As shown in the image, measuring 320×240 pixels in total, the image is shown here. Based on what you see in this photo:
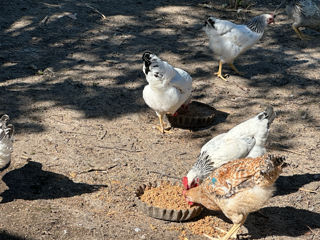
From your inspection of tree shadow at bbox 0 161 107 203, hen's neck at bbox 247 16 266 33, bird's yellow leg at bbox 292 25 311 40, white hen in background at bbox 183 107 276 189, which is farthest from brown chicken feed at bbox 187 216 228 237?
bird's yellow leg at bbox 292 25 311 40

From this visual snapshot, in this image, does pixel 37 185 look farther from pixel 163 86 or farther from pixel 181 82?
pixel 181 82

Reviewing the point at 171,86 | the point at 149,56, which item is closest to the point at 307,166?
the point at 171,86

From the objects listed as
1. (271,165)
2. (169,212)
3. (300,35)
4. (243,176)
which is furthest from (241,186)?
(300,35)

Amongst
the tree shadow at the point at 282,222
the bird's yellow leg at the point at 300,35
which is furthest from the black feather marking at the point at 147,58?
the bird's yellow leg at the point at 300,35

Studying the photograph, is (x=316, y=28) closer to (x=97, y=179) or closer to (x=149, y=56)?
(x=149, y=56)

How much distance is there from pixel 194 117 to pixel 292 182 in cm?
174

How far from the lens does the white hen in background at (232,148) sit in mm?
5758

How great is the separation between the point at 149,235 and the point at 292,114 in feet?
12.7

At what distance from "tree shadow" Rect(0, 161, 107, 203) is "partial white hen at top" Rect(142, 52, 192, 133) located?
1.71 metres

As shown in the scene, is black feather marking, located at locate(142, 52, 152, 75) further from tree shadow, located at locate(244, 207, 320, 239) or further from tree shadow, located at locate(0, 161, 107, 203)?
tree shadow, located at locate(244, 207, 320, 239)

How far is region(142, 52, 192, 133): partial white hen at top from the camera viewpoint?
6723 mm

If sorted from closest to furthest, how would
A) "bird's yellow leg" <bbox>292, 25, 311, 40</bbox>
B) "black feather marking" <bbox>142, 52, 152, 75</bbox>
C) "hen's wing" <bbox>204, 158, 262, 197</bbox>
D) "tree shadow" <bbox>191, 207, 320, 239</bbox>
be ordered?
1. "hen's wing" <bbox>204, 158, 262, 197</bbox>
2. "tree shadow" <bbox>191, 207, 320, 239</bbox>
3. "black feather marking" <bbox>142, 52, 152, 75</bbox>
4. "bird's yellow leg" <bbox>292, 25, 311, 40</bbox>

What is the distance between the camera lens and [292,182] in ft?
21.0

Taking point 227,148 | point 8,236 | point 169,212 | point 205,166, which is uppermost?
point 227,148
